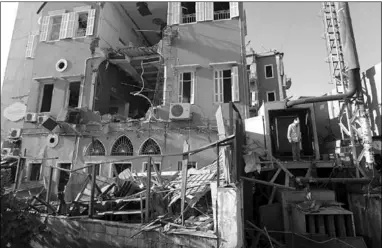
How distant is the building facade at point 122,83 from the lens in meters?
13.2

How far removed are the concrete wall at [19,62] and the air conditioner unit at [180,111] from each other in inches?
656

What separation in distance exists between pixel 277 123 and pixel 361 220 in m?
5.24

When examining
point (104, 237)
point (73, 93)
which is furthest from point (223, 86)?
point (73, 93)

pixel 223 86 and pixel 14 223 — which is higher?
pixel 223 86

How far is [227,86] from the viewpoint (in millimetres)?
13688

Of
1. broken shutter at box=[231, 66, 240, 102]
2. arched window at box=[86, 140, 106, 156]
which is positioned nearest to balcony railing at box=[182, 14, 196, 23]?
broken shutter at box=[231, 66, 240, 102]

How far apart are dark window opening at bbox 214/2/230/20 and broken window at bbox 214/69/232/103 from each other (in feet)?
12.2

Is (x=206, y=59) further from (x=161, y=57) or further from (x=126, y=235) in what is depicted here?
(x=126, y=235)

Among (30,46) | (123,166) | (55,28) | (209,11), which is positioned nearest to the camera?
(123,166)

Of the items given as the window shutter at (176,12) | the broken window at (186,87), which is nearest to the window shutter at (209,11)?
the window shutter at (176,12)

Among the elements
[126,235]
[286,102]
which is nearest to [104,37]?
[286,102]

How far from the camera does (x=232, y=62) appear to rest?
1330cm

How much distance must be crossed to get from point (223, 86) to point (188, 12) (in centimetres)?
595

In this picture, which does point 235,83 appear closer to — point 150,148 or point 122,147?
point 150,148
